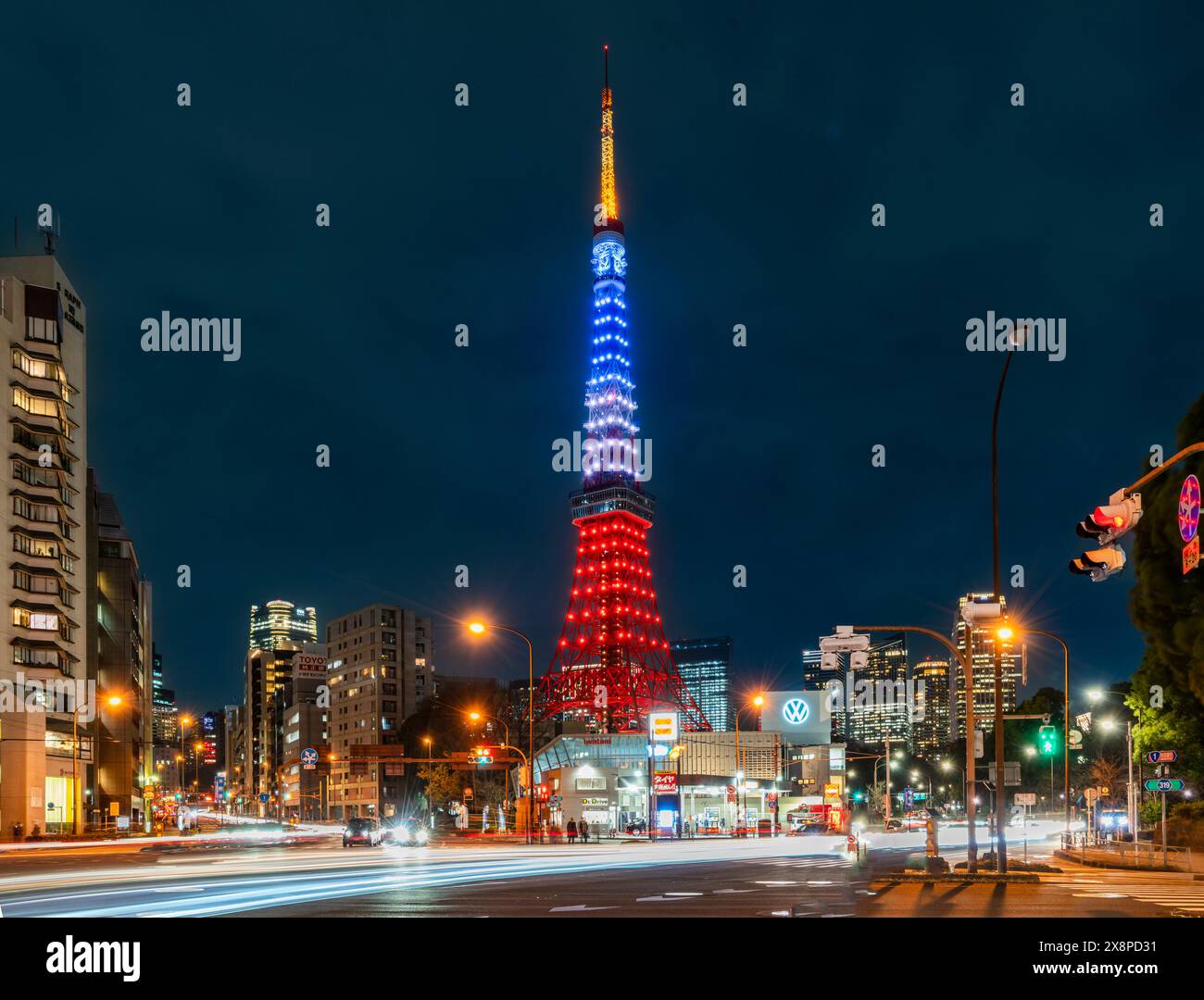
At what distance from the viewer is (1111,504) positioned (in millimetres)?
18953

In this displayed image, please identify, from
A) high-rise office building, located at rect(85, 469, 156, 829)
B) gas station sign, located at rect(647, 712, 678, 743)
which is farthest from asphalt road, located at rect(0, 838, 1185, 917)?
high-rise office building, located at rect(85, 469, 156, 829)

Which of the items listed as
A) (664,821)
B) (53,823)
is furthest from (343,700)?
(664,821)

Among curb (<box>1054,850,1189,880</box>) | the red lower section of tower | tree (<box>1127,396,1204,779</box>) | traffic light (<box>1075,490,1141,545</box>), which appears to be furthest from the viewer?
the red lower section of tower

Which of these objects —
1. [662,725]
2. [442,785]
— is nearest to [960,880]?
[662,725]

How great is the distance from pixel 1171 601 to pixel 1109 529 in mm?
27084

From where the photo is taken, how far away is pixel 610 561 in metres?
150

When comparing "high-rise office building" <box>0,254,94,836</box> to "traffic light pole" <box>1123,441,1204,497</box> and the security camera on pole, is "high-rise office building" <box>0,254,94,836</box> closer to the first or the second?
the security camera on pole

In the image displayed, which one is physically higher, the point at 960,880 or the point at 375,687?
the point at 960,880

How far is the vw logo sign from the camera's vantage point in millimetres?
73787

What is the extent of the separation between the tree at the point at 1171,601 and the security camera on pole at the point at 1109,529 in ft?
71.2

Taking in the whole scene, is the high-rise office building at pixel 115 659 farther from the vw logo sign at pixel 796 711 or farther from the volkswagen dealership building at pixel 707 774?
the vw logo sign at pixel 796 711

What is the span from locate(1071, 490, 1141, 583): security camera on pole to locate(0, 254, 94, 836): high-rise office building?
3286 inches

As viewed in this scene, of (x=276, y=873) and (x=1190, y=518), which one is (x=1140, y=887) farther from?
(x=276, y=873)
